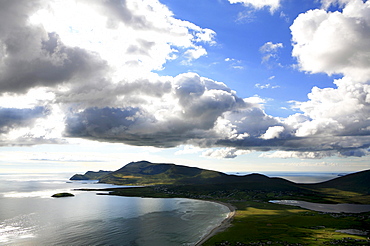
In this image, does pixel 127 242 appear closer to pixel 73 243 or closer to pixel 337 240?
pixel 73 243

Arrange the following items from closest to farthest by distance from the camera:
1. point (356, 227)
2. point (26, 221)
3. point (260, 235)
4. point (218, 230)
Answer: point (260, 235), point (218, 230), point (356, 227), point (26, 221)

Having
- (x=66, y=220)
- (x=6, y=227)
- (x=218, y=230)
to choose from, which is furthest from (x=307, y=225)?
(x=6, y=227)

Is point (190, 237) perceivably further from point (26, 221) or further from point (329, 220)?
point (26, 221)

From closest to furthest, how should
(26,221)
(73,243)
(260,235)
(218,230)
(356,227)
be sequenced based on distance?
(73,243) < (260,235) < (218,230) < (356,227) < (26,221)

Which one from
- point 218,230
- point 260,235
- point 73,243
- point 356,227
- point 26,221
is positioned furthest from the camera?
point 26,221

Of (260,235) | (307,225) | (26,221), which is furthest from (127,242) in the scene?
(307,225)

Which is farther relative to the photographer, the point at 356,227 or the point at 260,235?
the point at 356,227

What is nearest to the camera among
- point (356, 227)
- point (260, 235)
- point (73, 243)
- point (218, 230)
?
point (73, 243)

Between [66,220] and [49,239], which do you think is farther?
[66,220]
